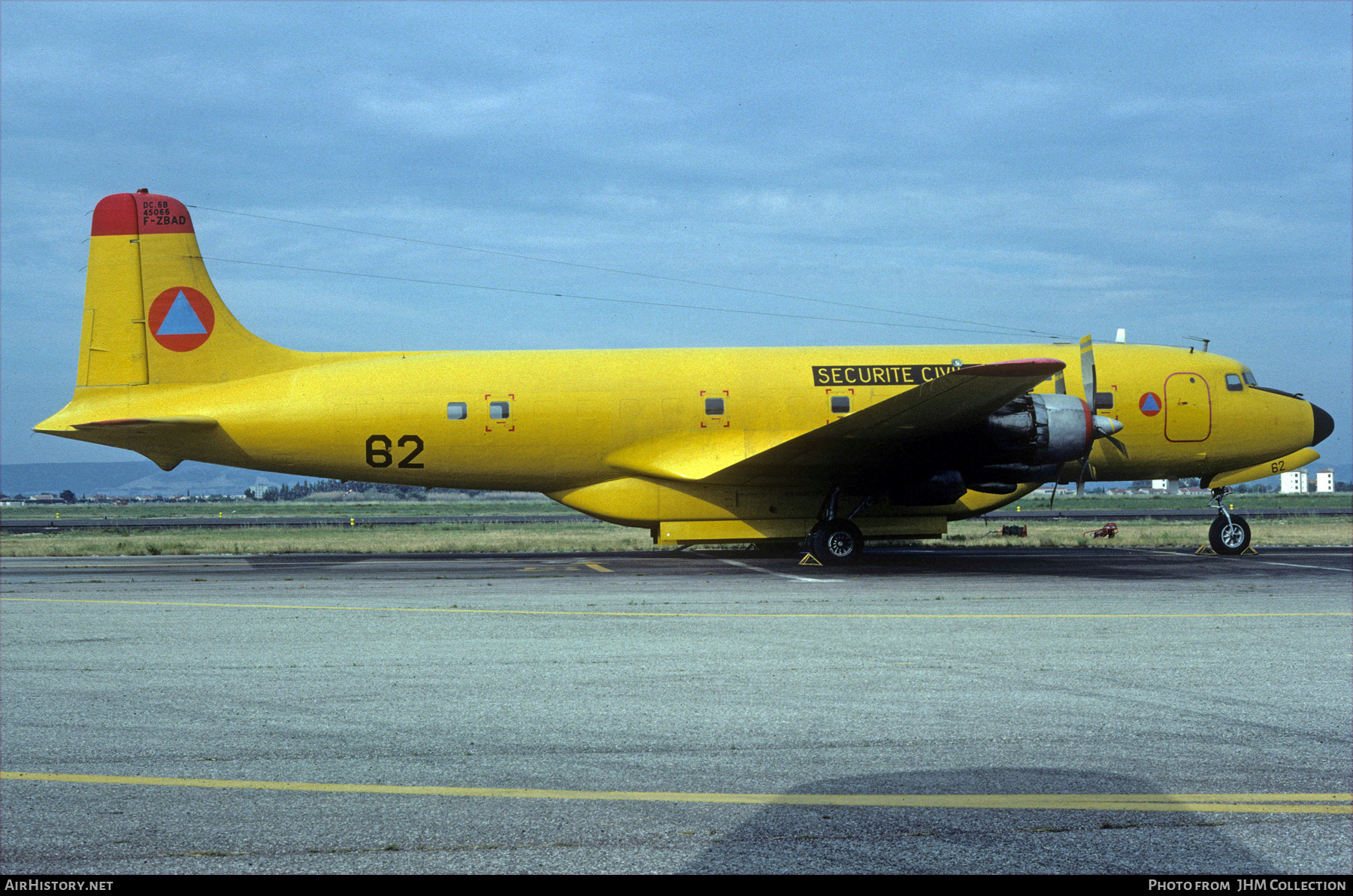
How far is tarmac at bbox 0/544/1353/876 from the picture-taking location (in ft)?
14.8

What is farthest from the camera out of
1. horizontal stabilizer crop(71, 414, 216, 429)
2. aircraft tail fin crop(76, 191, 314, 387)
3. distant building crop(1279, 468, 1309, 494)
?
distant building crop(1279, 468, 1309, 494)

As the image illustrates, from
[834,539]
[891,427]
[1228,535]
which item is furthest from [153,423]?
[1228,535]

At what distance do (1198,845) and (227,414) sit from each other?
20312 millimetres

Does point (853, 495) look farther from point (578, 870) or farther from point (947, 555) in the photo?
point (578, 870)

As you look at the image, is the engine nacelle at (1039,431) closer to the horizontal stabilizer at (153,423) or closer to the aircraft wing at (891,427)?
the aircraft wing at (891,427)

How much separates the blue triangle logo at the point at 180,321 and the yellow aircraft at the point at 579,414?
0.04 m

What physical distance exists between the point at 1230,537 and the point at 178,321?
2410 cm

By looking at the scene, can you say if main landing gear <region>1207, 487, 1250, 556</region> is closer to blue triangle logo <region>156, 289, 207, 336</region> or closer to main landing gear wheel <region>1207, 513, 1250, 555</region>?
main landing gear wheel <region>1207, 513, 1250, 555</region>

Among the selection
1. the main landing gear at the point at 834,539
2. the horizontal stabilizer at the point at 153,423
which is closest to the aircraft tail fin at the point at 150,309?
the horizontal stabilizer at the point at 153,423

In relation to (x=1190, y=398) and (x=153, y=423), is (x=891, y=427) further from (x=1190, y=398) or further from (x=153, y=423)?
(x=153, y=423)

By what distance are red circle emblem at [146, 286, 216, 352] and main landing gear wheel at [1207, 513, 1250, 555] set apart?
23139 millimetres

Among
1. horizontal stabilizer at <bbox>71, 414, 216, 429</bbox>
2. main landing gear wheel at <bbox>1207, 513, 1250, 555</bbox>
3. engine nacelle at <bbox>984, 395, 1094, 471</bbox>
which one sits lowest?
main landing gear wheel at <bbox>1207, 513, 1250, 555</bbox>

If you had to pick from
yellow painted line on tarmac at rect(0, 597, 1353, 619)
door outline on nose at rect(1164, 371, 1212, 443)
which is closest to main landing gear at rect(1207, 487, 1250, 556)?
door outline on nose at rect(1164, 371, 1212, 443)
